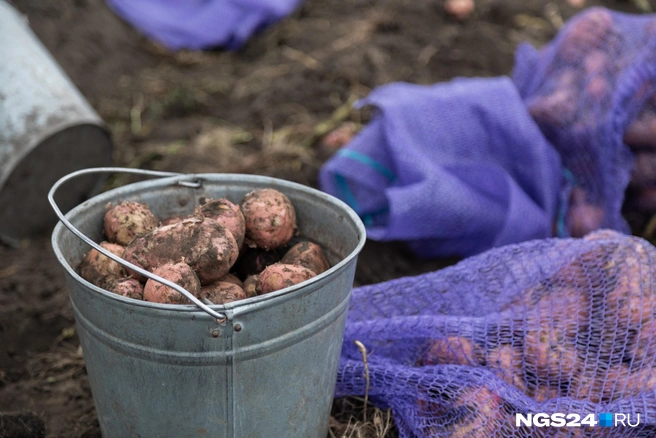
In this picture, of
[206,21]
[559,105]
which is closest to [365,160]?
[559,105]

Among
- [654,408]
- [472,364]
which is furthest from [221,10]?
[654,408]

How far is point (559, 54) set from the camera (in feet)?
10.0

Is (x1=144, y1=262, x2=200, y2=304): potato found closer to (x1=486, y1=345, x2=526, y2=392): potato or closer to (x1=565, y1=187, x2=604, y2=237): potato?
(x1=486, y1=345, x2=526, y2=392): potato

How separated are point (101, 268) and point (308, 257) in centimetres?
54

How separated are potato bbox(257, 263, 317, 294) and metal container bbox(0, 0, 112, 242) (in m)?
1.86

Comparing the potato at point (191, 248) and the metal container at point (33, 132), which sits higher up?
the potato at point (191, 248)

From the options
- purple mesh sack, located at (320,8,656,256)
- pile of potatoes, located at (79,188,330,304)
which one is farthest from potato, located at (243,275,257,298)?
purple mesh sack, located at (320,8,656,256)

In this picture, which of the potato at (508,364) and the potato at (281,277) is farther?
the potato at (508,364)

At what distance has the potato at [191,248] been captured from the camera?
149cm

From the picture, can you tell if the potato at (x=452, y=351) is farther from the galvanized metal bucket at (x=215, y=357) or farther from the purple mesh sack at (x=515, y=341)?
the galvanized metal bucket at (x=215, y=357)

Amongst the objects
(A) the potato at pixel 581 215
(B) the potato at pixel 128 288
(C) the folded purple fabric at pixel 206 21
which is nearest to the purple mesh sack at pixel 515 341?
(B) the potato at pixel 128 288

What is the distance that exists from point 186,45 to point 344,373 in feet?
14.0

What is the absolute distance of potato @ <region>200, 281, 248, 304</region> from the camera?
149 cm

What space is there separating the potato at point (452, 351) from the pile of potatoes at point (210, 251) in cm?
42
